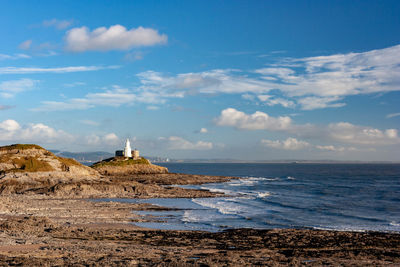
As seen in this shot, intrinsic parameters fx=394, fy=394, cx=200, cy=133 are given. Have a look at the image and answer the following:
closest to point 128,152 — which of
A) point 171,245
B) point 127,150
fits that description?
point 127,150

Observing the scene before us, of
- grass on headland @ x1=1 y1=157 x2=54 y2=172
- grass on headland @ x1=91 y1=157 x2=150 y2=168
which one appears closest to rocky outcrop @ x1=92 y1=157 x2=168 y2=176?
grass on headland @ x1=91 y1=157 x2=150 y2=168

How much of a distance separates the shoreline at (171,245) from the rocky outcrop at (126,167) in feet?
261

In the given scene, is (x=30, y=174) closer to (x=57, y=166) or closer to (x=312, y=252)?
(x=57, y=166)

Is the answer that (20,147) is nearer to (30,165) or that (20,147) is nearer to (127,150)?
(30,165)

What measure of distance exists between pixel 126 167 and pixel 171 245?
321ft

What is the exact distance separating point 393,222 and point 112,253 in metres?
27.0

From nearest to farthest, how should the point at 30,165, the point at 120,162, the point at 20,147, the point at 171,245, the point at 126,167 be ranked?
the point at 171,245
the point at 30,165
the point at 20,147
the point at 126,167
the point at 120,162

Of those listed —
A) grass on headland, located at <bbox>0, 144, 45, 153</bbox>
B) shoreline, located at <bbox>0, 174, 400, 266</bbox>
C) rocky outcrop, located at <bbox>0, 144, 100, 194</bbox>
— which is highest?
grass on headland, located at <bbox>0, 144, 45, 153</bbox>

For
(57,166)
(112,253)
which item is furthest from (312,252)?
(57,166)

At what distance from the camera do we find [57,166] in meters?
71.9

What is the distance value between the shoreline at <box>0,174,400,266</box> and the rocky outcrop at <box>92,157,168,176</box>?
7945 cm

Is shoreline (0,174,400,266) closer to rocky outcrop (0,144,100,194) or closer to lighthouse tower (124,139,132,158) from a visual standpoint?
rocky outcrop (0,144,100,194)

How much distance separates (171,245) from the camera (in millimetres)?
22609

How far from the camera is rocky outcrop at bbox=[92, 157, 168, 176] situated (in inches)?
4412
